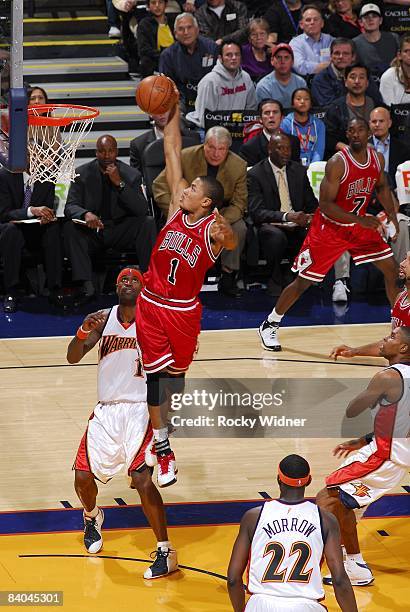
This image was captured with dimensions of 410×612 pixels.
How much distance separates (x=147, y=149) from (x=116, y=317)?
17.0 ft

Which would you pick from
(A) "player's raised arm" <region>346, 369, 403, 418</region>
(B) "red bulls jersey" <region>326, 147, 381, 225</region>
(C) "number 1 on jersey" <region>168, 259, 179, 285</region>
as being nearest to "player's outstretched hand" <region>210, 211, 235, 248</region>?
(C) "number 1 on jersey" <region>168, 259, 179, 285</region>

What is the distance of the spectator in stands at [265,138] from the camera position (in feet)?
41.3

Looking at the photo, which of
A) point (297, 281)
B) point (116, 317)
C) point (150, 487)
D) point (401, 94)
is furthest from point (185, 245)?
point (401, 94)

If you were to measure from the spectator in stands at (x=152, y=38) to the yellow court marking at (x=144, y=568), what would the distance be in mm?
8436

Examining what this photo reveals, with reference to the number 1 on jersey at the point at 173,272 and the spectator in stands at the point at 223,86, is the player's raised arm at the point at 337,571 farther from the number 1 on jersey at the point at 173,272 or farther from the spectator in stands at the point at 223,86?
the spectator in stands at the point at 223,86

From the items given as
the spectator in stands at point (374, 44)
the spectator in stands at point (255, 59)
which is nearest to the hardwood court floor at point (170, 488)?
the spectator in stands at point (255, 59)

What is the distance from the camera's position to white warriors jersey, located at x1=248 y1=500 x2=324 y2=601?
539 centimetres

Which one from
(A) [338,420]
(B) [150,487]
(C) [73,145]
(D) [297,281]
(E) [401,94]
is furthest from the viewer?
(E) [401,94]

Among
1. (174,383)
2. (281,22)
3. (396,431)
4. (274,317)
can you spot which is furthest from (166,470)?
(281,22)

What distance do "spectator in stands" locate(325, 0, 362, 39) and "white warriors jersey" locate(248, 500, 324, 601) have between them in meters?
11.1

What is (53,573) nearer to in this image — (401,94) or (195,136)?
(195,136)

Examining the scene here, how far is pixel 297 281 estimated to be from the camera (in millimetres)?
10664

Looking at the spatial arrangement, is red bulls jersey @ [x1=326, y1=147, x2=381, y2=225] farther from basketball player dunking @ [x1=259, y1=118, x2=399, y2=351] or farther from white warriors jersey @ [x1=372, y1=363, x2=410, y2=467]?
white warriors jersey @ [x1=372, y1=363, x2=410, y2=467]

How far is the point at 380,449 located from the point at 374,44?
9263 millimetres
